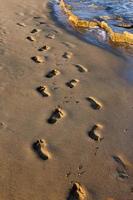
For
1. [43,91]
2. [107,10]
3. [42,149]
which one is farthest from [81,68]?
[107,10]

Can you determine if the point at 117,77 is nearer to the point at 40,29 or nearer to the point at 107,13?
the point at 40,29

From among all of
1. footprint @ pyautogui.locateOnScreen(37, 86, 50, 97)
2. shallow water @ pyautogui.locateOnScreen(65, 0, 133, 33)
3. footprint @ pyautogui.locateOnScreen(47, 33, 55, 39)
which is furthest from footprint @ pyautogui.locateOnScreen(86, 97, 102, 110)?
shallow water @ pyautogui.locateOnScreen(65, 0, 133, 33)

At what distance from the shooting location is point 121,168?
4086 mm

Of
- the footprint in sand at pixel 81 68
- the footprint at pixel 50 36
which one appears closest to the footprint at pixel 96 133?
the footprint in sand at pixel 81 68

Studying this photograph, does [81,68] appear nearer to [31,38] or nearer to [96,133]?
[31,38]

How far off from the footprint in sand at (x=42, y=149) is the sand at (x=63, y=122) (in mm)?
10

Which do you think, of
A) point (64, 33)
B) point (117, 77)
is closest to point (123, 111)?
point (117, 77)

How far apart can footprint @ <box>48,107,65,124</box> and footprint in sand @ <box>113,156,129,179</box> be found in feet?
3.03

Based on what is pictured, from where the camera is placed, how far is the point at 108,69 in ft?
21.1

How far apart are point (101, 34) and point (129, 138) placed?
4.16 meters

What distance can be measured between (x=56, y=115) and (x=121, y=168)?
1169mm

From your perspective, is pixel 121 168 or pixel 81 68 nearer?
pixel 121 168

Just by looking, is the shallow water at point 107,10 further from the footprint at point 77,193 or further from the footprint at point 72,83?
the footprint at point 77,193

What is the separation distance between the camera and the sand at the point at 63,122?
3.79m
